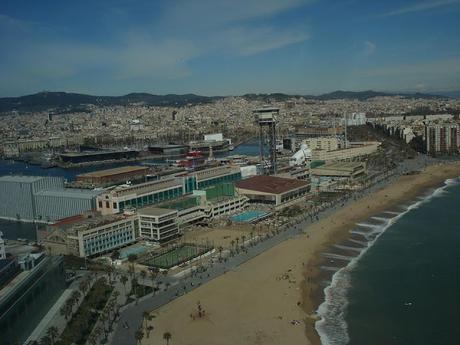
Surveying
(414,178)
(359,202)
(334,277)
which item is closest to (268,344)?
(334,277)

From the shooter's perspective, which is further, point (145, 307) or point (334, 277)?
point (334, 277)

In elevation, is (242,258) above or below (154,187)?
below

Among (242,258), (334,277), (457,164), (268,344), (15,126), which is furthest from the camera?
(15,126)

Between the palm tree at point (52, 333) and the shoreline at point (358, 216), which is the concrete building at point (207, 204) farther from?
the palm tree at point (52, 333)

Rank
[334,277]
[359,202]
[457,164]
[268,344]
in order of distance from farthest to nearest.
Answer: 1. [457,164]
2. [359,202]
3. [334,277]
4. [268,344]

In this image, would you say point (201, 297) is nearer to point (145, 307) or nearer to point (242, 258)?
point (145, 307)

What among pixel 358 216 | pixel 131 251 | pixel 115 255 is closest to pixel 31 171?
pixel 131 251

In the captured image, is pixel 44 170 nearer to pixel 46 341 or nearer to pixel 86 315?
pixel 86 315

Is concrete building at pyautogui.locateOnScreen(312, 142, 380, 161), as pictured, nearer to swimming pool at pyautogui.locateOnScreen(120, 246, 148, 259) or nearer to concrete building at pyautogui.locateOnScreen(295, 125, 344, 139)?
concrete building at pyautogui.locateOnScreen(295, 125, 344, 139)
